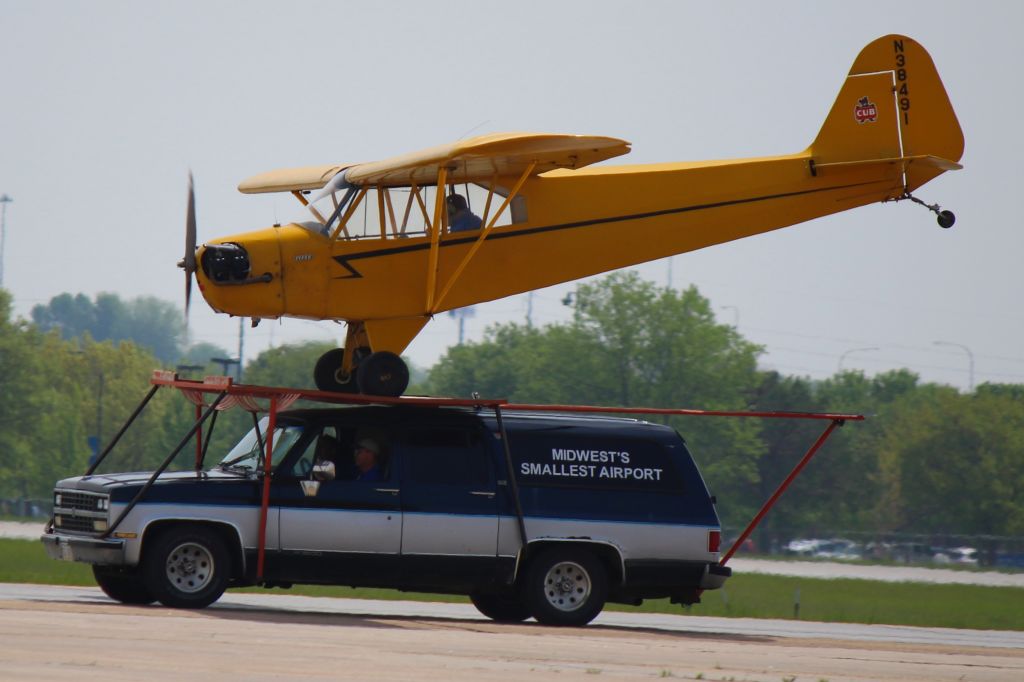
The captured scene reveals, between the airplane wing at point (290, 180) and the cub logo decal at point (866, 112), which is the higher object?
the cub logo decal at point (866, 112)

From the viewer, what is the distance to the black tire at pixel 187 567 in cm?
1330

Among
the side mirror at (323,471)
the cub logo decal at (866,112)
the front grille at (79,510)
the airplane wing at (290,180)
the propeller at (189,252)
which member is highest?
the cub logo decal at (866,112)

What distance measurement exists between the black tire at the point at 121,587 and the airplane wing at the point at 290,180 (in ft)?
16.6

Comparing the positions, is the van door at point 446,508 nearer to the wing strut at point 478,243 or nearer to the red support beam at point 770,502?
the wing strut at point 478,243

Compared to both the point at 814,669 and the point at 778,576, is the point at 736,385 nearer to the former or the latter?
the point at 778,576

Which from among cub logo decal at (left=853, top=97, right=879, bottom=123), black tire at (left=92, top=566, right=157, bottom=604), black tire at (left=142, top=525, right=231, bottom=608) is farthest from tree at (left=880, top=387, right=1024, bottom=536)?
black tire at (left=142, top=525, right=231, bottom=608)

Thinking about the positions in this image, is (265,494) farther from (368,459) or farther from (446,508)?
(446,508)

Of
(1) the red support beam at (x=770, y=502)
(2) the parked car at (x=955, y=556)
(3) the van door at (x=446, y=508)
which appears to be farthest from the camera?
(2) the parked car at (x=955, y=556)

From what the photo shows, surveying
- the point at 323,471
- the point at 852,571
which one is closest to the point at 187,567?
the point at 323,471

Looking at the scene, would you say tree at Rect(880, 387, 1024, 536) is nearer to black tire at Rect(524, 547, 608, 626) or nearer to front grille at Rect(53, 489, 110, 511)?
black tire at Rect(524, 547, 608, 626)

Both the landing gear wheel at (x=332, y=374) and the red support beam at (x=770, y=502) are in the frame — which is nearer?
the red support beam at (x=770, y=502)

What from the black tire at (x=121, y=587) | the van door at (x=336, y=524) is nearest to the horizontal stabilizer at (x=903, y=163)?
the van door at (x=336, y=524)

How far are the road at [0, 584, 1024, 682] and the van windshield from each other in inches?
53.8

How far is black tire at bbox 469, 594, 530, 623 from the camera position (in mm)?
15523
